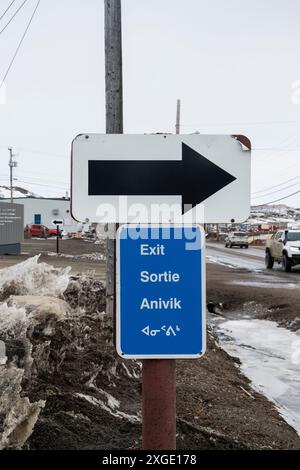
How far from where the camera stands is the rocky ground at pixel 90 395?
404cm

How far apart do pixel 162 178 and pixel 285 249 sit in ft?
73.4

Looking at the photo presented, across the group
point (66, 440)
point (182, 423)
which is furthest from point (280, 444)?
point (66, 440)

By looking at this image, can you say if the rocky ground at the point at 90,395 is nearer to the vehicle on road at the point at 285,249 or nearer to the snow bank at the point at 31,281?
the snow bank at the point at 31,281

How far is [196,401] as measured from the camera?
5668 millimetres

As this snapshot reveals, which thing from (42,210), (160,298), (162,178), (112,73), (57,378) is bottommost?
(57,378)

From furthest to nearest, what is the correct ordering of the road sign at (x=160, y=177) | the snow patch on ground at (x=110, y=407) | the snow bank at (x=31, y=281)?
the snow bank at (x=31, y=281) < the snow patch on ground at (x=110, y=407) < the road sign at (x=160, y=177)

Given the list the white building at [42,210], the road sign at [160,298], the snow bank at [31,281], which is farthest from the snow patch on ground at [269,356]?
the white building at [42,210]

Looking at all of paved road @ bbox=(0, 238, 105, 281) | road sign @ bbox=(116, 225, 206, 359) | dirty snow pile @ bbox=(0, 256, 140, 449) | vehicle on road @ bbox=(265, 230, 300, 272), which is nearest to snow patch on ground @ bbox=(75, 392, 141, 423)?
dirty snow pile @ bbox=(0, 256, 140, 449)

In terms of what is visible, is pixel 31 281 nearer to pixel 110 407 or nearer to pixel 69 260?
pixel 110 407

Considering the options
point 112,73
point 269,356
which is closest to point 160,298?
point 112,73

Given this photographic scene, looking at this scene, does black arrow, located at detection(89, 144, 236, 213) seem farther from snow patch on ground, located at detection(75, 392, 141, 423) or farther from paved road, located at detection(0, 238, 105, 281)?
paved road, located at detection(0, 238, 105, 281)

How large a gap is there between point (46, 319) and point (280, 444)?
2.74m

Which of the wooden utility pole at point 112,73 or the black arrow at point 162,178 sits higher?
the wooden utility pole at point 112,73

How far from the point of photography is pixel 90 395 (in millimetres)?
4969
